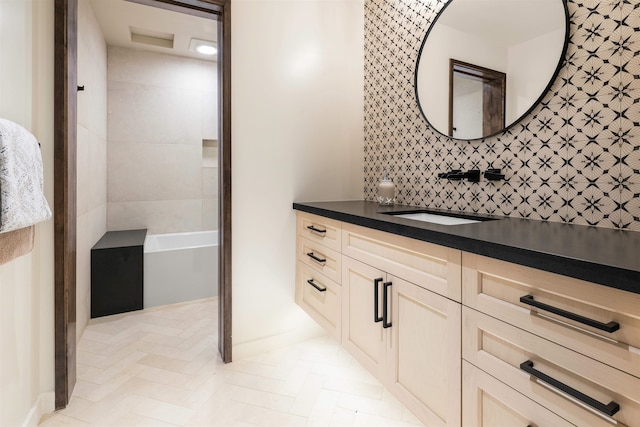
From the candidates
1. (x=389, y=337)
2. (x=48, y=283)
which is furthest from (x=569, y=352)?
(x=48, y=283)

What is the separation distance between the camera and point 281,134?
2016 millimetres

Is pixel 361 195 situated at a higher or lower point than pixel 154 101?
lower

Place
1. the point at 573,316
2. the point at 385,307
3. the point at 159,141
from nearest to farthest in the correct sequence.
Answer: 1. the point at 573,316
2. the point at 385,307
3. the point at 159,141

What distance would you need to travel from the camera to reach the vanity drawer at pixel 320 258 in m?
1.62

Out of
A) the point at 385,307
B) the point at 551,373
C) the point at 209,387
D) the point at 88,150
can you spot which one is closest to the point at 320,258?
the point at 385,307

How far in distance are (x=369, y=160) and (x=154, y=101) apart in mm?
2473

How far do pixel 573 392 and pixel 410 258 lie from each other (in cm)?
55

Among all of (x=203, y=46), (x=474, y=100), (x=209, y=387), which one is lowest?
(x=209, y=387)

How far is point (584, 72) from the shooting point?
3.71ft

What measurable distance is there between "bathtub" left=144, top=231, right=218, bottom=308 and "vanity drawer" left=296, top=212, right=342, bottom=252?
130 centimetres

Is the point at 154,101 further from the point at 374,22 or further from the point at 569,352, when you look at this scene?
the point at 569,352

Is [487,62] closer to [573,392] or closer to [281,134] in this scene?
[281,134]

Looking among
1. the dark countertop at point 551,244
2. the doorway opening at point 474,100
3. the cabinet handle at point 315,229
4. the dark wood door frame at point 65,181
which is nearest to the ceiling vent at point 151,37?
the dark wood door frame at point 65,181

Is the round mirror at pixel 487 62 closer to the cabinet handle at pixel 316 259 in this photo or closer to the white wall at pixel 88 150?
the cabinet handle at pixel 316 259
